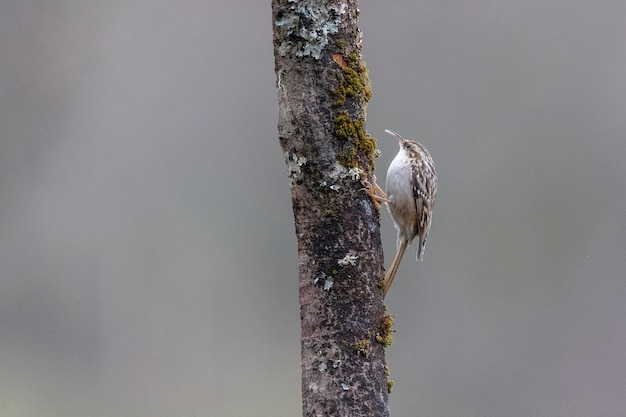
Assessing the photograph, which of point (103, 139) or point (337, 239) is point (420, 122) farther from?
point (337, 239)

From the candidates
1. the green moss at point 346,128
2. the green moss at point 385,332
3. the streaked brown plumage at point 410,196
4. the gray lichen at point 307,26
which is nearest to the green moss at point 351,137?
the green moss at point 346,128

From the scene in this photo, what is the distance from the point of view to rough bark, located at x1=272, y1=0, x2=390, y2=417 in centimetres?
357

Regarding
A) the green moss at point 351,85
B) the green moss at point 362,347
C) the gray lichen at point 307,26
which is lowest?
the green moss at point 362,347

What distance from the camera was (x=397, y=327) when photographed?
43.8ft

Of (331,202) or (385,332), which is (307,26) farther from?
(385,332)

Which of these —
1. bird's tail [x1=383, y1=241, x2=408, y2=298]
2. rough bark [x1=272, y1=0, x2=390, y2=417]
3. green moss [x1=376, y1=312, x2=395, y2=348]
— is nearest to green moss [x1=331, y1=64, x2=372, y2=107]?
rough bark [x1=272, y1=0, x2=390, y2=417]

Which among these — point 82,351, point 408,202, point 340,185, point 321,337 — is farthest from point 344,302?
point 82,351

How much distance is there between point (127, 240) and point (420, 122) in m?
4.95

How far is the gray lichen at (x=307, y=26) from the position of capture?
3.69m

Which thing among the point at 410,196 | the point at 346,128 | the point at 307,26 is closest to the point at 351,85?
the point at 346,128

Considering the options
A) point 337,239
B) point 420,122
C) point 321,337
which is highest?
point 420,122

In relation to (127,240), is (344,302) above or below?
below

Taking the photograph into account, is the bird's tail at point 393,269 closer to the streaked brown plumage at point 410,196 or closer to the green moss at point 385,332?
the streaked brown plumage at point 410,196

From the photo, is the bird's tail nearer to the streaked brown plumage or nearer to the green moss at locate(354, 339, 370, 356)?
the streaked brown plumage
